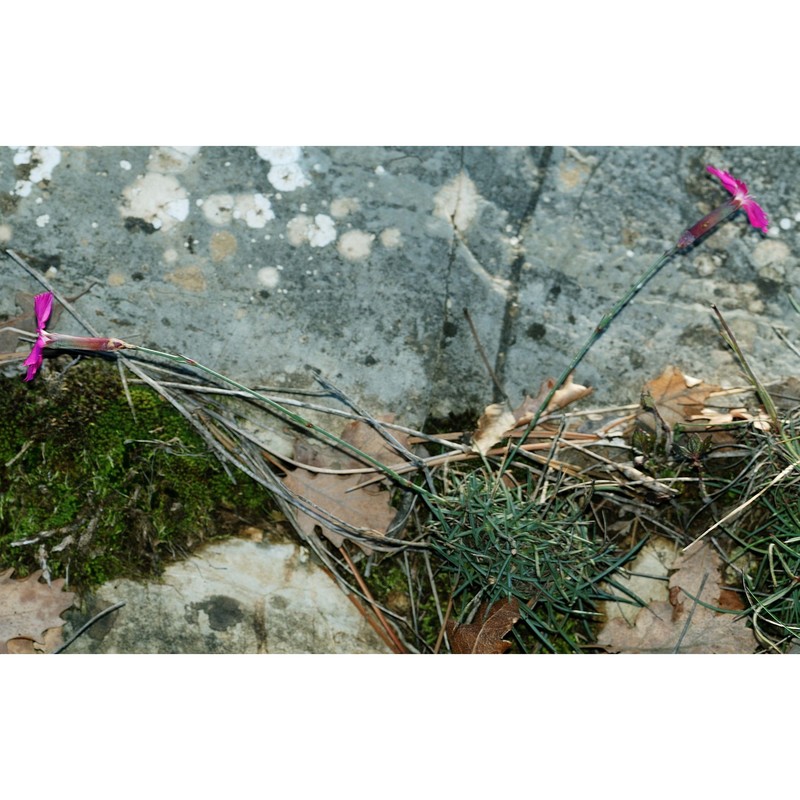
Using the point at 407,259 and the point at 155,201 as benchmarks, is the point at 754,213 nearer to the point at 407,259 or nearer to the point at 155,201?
the point at 407,259

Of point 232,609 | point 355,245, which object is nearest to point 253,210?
point 355,245

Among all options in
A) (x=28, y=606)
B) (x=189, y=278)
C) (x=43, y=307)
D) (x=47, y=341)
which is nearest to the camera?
(x=47, y=341)

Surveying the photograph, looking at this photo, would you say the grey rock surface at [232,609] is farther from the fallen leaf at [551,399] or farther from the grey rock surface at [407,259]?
the fallen leaf at [551,399]

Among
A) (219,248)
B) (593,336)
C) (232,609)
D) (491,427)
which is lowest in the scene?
(232,609)

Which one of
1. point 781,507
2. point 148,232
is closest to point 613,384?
point 781,507

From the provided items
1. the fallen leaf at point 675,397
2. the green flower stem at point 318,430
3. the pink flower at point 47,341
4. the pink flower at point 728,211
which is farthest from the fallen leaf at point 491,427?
the pink flower at point 47,341

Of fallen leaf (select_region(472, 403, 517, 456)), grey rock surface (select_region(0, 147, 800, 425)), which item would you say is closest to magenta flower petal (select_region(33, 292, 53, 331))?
grey rock surface (select_region(0, 147, 800, 425))
